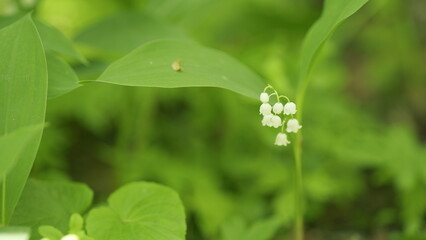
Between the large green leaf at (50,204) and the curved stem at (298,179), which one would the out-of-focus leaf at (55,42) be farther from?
the curved stem at (298,179)

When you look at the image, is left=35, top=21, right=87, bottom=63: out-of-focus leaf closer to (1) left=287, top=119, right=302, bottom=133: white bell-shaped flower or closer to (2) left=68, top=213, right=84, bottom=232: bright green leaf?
(2) left=68, top=213, right=84, bottom=232: bright green leaf

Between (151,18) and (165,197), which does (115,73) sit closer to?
(165,197)

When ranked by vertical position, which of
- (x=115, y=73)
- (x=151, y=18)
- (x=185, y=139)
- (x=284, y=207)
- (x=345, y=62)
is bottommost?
(x=284, y=207)

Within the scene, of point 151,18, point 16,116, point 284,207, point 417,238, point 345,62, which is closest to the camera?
point 16,116

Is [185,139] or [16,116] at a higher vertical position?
[185,139]

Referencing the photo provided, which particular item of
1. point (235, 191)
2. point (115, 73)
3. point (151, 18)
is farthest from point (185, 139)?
point (115, 73)

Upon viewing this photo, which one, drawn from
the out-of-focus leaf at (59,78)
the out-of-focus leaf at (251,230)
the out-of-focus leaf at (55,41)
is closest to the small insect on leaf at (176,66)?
the out-of-focus leaf at (59,78)
